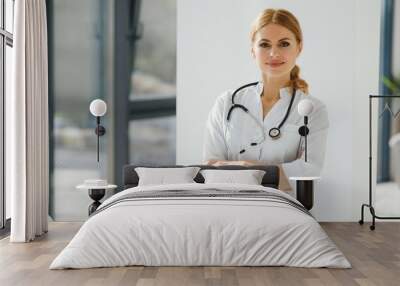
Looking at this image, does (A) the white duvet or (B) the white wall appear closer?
(A) the white duvet

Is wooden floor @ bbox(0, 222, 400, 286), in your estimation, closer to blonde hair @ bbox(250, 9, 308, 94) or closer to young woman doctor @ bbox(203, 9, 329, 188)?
young woman doctor @ bbox(203, 9, 329, 188)

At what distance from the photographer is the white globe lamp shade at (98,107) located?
6.53 m

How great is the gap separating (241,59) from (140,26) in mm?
1284

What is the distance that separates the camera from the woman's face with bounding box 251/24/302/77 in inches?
263

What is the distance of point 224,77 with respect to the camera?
6816mm

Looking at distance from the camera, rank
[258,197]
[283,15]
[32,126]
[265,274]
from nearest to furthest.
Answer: [265,274] → [258,197] → [32,126] → [283,15]

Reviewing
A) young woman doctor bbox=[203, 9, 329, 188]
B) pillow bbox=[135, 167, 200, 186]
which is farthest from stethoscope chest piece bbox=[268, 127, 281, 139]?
pillow bbox=[135, 167, 200, 186]

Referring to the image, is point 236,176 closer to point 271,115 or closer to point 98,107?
point 271,115

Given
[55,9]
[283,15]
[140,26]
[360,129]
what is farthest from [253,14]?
[55,9]

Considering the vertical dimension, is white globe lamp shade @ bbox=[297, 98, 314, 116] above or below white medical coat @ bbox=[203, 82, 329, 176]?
above

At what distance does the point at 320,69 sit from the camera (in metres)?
6.77

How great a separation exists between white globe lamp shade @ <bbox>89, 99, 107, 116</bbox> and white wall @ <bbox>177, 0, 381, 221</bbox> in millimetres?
898

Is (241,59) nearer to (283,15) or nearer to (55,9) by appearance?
(283,15)

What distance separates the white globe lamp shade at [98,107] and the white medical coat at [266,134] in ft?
4.09
